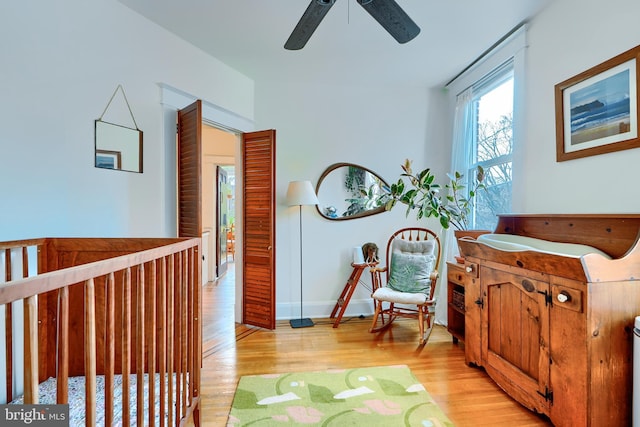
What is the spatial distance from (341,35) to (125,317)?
253cm

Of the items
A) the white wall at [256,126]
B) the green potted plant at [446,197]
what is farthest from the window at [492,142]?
the white wall at [256,126]

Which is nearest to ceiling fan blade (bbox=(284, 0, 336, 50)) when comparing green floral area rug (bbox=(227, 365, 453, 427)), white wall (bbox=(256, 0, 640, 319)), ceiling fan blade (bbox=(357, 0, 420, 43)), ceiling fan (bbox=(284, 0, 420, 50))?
ceiling fan (bbox=(284, 0, 420, 50))

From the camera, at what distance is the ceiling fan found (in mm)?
1513

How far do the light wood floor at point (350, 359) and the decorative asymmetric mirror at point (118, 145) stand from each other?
1653 millimetres

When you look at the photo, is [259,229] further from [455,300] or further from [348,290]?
[455,300]

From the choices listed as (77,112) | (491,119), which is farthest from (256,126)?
(491,119)

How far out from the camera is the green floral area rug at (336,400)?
5.85 feet

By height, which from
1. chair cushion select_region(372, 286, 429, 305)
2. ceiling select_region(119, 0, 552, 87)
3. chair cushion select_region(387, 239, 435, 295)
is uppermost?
ceiling select_region(119, 0, 552, 87)

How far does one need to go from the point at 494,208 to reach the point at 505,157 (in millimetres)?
490

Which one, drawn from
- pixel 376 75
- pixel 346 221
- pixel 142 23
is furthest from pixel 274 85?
pixel 346 221

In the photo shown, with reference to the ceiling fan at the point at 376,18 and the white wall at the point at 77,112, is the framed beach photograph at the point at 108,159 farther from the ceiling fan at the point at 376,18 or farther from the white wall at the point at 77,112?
the ceiling fan at the point at 376,18

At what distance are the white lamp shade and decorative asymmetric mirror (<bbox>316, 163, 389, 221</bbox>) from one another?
31cm

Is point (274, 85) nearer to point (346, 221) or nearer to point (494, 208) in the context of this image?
point (346, 221)

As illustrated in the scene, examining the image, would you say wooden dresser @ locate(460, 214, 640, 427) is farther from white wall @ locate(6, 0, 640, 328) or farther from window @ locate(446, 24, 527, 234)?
window @ locate(446, 24, 527, 234)
